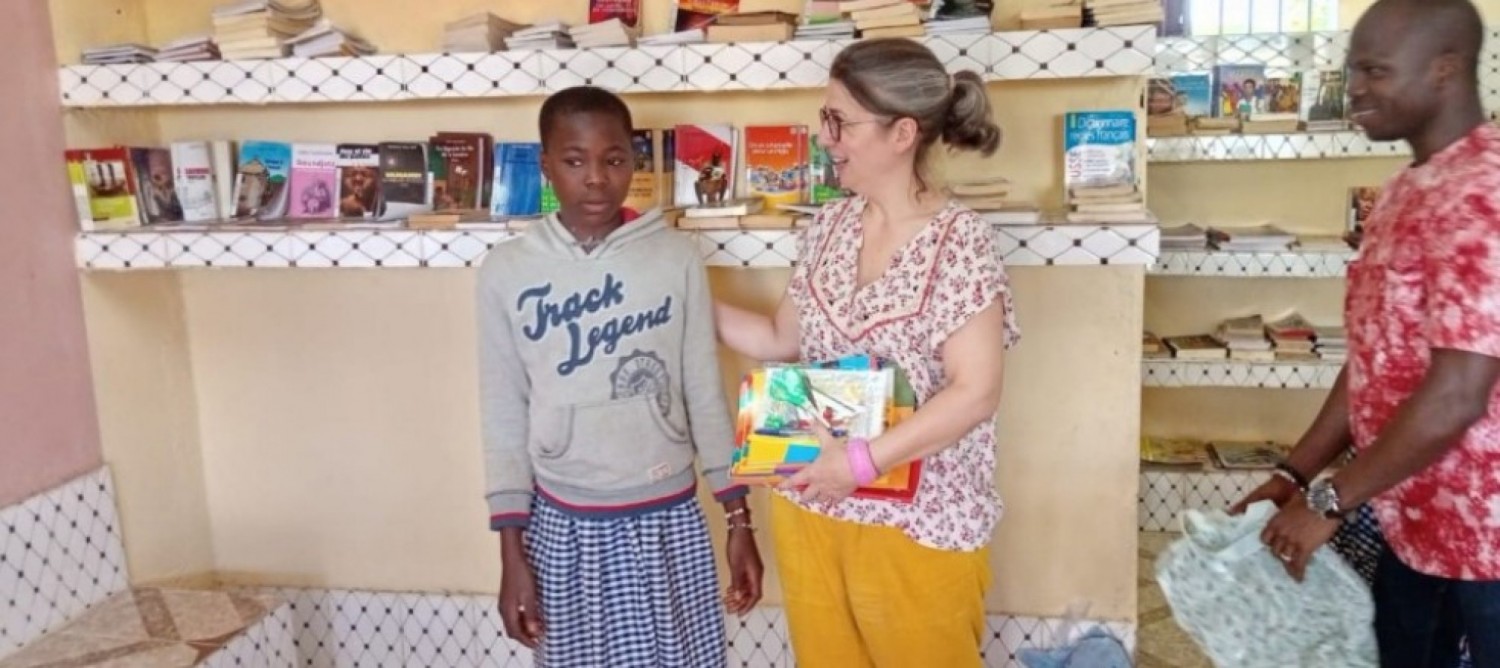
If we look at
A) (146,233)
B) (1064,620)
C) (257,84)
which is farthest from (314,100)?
(1064,620)

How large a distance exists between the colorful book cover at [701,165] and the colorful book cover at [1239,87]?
2.41 meters

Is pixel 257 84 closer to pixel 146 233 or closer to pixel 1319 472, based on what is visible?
pixel 146 233

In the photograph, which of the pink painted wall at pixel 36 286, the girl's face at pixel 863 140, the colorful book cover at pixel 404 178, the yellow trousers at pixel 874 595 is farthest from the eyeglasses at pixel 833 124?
the pink painted wall at pixel 36 286

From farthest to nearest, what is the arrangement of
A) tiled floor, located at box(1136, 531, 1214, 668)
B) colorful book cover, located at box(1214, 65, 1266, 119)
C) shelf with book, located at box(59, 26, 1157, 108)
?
colorful book cover, located at box(1214, 65, 1266, 119) < tiled floor, located at box(1136, 531, 1214, 668) < shelf with book, located at box(59, 26, 1157, 108)

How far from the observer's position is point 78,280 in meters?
2.56

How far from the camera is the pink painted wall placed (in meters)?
2.38

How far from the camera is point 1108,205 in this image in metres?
2.22

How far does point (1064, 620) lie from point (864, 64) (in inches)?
56.3

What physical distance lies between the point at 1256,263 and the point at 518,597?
3.01 meters

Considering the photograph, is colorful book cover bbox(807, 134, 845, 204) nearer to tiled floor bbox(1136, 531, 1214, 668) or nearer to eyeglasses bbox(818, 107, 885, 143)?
eyeglasses bbox(818, 107, 885, 143)

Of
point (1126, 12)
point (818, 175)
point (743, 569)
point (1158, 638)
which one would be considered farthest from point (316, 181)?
point (1158, 638)

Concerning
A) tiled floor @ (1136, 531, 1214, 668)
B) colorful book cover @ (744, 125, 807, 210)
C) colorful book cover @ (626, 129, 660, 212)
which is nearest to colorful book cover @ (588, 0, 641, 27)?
colorful book cover @ (626, 129, 660, 212)

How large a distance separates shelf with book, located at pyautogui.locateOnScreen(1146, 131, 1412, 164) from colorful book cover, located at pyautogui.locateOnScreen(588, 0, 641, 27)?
2.20m

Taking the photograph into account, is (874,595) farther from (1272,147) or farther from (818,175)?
(1272,147)
